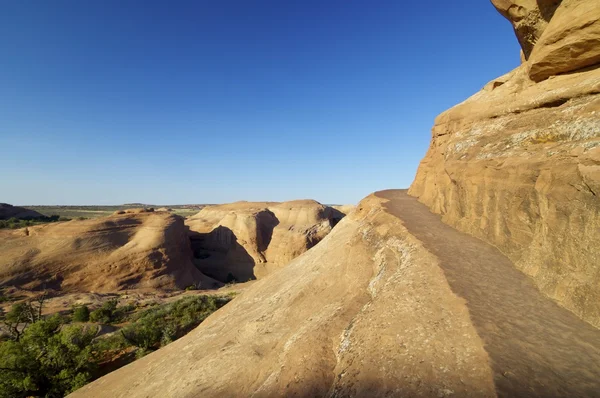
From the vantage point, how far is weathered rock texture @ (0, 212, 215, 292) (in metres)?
27.1

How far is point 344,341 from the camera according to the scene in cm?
546

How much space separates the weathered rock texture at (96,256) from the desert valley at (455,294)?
1353cm

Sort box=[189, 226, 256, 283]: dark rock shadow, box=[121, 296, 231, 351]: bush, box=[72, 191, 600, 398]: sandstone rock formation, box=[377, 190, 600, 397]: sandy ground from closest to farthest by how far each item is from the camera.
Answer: box=[377, 190, 600, 397]: sandy ground < box=[72, 191, 600, 398]: sandstone rock formation < box=[121, 296, 231, 351]: bush < box=[189, 226, 256, 283]: dark rock shadow

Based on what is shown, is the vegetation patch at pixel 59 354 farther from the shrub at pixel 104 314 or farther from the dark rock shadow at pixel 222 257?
the dark rock shadow at pixel 222 257

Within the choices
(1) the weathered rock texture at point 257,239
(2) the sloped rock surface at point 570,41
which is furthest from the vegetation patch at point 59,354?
(1) the weathered rock texture at point 257,239

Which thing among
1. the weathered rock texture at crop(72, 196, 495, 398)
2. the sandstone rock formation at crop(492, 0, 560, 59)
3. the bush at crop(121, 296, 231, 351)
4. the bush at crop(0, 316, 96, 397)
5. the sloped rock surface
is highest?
the sandstone rock formation at crop(492, 0, 560, 59)

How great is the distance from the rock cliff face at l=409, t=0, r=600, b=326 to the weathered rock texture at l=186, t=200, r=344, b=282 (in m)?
32.0

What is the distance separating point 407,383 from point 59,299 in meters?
31.8

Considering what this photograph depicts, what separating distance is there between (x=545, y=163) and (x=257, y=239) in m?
39.8

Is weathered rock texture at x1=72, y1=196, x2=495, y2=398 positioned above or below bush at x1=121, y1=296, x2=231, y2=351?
above

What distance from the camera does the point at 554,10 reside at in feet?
29.2

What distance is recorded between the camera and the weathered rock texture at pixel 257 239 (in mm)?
41716

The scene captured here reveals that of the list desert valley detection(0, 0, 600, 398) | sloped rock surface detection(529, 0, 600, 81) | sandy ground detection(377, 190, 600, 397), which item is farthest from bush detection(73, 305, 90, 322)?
sloped rock surface detection(529, 0, 600, 81)

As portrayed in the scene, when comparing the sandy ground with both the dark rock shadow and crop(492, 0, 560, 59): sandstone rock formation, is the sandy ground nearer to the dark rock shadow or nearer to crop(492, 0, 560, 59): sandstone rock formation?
crop(492, 0, 560, 59): sandstone rock formation
